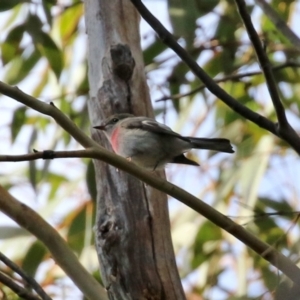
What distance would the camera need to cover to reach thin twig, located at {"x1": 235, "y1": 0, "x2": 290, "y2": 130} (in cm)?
153

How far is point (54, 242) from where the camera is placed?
2.14 m

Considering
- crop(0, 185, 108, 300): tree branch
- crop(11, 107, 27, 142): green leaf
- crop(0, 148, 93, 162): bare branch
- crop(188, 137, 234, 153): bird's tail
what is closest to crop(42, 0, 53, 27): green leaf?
crop(11, 107, 27, 142): green leaf

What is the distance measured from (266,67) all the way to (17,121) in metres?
1.95

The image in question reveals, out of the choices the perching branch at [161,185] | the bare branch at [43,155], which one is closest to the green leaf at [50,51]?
the perching branch at [161,185]

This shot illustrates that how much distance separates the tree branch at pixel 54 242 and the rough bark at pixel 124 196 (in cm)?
6

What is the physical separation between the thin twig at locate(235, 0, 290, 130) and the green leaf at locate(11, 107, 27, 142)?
1.89 m

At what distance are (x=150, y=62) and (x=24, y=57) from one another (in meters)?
0.68

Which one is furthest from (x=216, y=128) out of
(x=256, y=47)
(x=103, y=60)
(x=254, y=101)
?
(x=256, y=47)

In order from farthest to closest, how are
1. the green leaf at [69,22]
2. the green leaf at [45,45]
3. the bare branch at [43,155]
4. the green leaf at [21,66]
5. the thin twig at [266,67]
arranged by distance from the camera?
the green leaf at [69,22] → the green leaf at [21,66] → the green leaf at [45,45] → the thin twig at [266,67] → the bare branch at [43,155]

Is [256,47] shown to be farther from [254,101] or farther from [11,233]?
[254,101]

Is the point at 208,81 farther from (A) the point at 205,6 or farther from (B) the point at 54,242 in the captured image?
(A) the point at 205,6

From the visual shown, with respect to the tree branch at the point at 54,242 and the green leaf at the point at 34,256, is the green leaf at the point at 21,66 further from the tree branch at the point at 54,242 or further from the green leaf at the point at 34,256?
the tree branch at the point at 54,242

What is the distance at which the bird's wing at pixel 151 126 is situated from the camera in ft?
8.28

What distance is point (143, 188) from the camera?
7.46 ft
